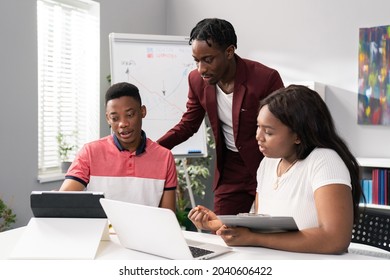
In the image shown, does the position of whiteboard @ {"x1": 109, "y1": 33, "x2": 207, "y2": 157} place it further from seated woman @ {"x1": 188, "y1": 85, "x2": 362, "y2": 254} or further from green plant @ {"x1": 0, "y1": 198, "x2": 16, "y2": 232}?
seated woman @ {"x1": 188, "y1": 85, "x2": 362, "y2": 254}

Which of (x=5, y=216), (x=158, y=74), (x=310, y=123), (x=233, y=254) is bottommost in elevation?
(x=5, y=216)

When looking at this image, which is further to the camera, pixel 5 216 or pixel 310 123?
pixel 5 216

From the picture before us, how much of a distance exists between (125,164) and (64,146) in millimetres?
1992

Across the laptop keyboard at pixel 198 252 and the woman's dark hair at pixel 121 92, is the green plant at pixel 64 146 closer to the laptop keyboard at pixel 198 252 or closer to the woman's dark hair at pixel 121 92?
the woman's dark hair at pixel 121 92

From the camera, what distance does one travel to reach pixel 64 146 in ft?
12.2

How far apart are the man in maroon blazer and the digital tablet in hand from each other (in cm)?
79

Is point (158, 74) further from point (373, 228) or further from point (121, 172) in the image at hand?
point (373, 228)

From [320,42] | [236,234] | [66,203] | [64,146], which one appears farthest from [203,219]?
[320,42]

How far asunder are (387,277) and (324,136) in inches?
20.0

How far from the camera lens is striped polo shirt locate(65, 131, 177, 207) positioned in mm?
1846

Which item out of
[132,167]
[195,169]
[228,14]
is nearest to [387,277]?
[132,167]

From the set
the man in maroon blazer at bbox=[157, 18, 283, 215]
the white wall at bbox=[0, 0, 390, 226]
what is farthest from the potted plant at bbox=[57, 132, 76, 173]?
the man in maroon blazer at bbox=[157, 18, 283, 215]

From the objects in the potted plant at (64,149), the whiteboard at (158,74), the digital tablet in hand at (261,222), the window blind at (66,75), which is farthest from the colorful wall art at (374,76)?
the digital tablet in hand at (261,222)

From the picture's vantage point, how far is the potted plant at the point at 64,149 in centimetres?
358
